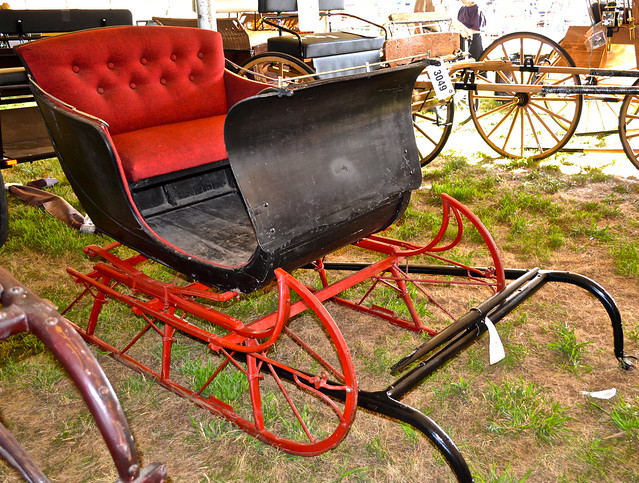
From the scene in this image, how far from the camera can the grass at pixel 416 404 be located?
209 centimetres

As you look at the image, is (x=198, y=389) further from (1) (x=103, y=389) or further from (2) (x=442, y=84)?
(2) (x=442, y=84)

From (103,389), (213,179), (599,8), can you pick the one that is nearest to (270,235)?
(103,389)

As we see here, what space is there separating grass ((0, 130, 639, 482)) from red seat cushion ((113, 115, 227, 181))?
2.73ft

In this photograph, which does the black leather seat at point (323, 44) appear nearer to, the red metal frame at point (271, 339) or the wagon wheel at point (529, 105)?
the wagon wheel at point (529, 105)

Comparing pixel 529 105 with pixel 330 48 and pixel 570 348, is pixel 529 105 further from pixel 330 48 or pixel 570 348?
pixel 570 348

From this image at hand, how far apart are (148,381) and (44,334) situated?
1.56 m

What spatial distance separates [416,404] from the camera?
2.39m

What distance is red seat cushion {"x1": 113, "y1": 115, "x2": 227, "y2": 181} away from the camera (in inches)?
98.5

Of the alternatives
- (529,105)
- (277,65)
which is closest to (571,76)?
(529,105)

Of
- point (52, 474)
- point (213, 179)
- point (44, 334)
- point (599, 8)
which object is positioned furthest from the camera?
point (599, 8)

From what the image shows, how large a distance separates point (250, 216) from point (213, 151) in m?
1.00

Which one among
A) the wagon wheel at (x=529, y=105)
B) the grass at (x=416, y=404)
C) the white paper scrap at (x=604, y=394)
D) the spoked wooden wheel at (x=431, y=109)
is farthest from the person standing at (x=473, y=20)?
the white paper scrap at (x=604, y=394)

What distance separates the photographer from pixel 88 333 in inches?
110

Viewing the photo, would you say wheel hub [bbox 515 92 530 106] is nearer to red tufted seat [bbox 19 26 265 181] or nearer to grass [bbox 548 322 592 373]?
grass [bbox 548 322 592 373]
